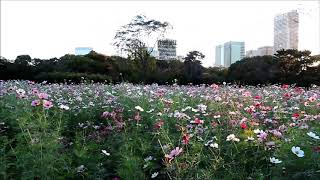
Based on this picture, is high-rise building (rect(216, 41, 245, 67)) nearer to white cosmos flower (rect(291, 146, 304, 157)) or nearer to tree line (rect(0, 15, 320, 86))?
tree line (rect(0, 15, 320, 86))

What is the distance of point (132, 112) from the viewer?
4.39 m

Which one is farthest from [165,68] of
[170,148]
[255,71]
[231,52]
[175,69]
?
[170,148]

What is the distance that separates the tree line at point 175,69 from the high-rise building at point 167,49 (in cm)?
264

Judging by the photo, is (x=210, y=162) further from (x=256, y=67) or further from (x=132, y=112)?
(x=256, y=67)

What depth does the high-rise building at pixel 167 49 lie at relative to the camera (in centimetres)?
2506

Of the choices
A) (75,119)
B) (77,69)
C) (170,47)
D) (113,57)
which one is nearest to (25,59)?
(77,69)

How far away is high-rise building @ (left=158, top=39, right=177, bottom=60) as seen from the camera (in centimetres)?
Answer: 2506

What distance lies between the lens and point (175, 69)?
2133 centimetres

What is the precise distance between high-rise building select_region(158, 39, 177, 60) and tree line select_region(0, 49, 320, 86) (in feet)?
8.65

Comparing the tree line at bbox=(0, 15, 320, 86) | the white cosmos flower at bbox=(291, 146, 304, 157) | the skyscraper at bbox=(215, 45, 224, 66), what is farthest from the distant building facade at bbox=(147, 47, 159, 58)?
the white cosmos flower at bbox=(291, 146, 304, 157)

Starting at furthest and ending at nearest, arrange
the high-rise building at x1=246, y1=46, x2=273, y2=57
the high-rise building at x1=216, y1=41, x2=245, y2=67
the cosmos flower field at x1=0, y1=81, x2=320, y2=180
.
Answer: the high-rise building at x1=216, y1=41, x2=245, y2=67, the high-rise building at x1=246, y1=46, x2=273, y2=57, the cosmos flower field at x1=0, y1=81, x2=320, y2=180

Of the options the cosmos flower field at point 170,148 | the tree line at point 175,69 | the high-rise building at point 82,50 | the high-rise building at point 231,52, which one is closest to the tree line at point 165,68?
the tree line at point 175,69

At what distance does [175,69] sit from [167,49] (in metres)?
4.48

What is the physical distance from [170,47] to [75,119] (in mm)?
21014
